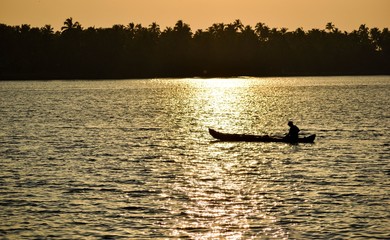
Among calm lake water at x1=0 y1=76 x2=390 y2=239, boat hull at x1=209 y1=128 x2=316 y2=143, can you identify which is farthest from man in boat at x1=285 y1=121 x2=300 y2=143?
calm lake water at x1=0 y1=76 x2=390 y2=239

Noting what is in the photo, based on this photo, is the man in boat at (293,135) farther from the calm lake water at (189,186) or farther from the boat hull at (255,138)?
the calm lake water at (189,186)

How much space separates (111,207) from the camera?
39.7 m

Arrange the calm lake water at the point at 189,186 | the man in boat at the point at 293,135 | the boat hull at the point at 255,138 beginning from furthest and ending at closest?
the boat hull at the point at 255,138, the man in boat at the point at 293,135, the calm lake water at the point at 189,186

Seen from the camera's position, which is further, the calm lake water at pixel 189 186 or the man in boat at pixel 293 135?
the man in boat at pixel 293 135

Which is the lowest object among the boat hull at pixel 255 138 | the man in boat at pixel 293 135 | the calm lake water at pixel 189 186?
the calm lake water at pixel 189 186

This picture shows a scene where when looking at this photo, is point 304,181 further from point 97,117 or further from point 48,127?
point 97,117

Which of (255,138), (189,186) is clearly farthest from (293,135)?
(189,186)

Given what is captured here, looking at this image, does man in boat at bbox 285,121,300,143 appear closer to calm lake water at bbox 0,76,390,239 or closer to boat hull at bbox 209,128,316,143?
boat hull at bbox 209,128,316,143

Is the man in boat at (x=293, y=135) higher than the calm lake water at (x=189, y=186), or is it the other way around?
the man in boat at (x=293, y=135)

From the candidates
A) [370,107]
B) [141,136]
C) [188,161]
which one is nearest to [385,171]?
[188,161]

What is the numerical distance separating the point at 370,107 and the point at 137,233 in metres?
99.4

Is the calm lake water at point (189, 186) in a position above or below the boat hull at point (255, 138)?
below

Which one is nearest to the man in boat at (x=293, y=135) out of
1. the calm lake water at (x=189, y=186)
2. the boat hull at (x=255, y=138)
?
the boat hull at (x=255, y=138)

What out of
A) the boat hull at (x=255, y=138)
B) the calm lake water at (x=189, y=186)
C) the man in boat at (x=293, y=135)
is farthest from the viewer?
the boat hull at (x=255, y=138)
